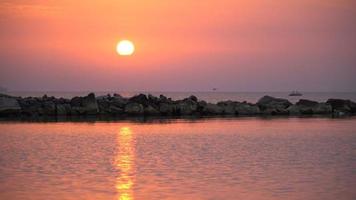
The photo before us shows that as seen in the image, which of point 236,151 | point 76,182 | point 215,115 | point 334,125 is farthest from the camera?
point 215,115

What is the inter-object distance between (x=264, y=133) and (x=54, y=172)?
18620 mm

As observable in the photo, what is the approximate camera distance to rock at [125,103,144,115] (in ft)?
178

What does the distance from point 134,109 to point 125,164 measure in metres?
31.6

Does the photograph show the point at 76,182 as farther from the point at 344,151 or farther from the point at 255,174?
the point at 344,151

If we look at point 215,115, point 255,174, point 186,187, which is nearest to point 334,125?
point 215,115

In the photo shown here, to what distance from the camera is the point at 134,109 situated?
54125mm

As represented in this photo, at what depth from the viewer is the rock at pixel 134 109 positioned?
2131 inches

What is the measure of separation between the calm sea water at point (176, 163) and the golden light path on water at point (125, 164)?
0.03 m

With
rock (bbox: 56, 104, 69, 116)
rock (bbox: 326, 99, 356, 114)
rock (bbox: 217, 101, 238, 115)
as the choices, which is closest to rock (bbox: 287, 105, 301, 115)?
rock (bbox: 326, 99, 356, 114)

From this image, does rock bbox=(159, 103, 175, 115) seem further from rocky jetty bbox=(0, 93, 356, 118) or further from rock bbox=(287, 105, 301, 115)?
rock bbox=(287, 105, 301, 115)

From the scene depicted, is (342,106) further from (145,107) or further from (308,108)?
(145,107)

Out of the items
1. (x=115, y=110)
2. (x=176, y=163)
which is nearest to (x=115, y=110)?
(x=115, y=110)

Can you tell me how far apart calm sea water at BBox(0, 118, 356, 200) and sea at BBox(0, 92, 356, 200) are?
1.1 inches

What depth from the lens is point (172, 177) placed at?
19.0 metres
